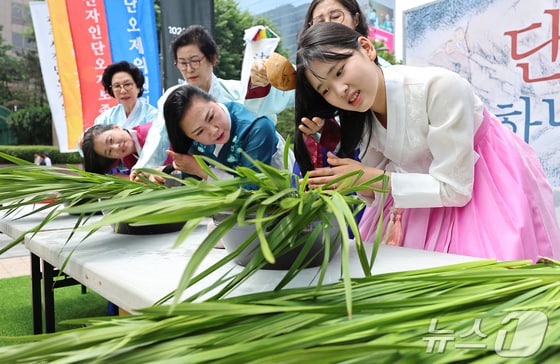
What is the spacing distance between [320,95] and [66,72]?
4.50 metres

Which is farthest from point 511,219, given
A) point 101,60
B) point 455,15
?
point 101,60

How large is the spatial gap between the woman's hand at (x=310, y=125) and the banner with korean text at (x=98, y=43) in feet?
13.0

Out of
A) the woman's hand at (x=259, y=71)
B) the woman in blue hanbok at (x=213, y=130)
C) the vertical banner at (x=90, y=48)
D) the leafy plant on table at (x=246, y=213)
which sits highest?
the vertical banner at (x=90, y=48)

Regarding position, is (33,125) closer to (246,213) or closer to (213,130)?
(213,130)

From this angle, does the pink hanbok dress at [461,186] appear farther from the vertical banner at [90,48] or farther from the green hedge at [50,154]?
the green hedge at [50,154]

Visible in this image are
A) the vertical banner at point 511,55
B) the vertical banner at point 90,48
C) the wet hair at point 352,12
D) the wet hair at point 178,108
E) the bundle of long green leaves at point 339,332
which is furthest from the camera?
the vertical banner at point 90,48

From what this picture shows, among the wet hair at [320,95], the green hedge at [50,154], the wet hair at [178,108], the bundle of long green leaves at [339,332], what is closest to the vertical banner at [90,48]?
the wet hair at [178,108]

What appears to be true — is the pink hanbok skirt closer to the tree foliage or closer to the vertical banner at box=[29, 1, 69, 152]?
the vertical banner at box=[29, 1, 69, 152]

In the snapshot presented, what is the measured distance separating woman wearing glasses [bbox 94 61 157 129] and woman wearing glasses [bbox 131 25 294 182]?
423mm

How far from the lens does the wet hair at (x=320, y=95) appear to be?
1.02 meters

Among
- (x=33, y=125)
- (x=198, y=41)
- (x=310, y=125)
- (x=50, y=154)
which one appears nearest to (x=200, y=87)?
(x=198, y=41)

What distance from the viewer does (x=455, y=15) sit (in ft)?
8.39

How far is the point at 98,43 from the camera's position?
482 cm

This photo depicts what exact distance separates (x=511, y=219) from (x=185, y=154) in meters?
1.09
